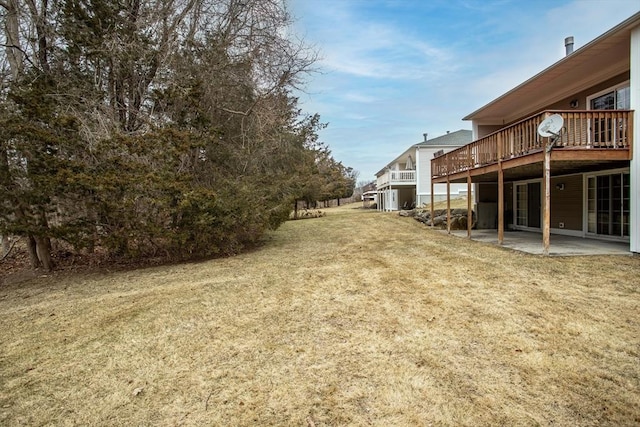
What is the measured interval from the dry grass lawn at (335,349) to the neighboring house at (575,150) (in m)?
2.63

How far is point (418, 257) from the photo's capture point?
782cm

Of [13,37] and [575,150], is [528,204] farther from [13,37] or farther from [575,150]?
[13,37]

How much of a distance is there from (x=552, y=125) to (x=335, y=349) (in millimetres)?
6599

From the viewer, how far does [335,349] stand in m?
3.36

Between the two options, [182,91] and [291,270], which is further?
[182,91]

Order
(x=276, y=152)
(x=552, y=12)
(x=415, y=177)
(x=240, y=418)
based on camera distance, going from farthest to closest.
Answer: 1. (x=415, y=177)
2. (x=552, y=12)
3. (x=276, y=152)
4. (x=240, y=418)

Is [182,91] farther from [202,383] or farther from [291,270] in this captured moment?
[202,383]

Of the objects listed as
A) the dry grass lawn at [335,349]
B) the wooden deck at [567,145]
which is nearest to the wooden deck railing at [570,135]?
the wooden deck at [567,145]

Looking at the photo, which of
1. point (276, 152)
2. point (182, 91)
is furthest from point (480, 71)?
point (182, 91)

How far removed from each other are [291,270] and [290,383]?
4.21 meters

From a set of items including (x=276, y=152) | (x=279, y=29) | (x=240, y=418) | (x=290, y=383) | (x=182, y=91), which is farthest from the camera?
(x=276, y=152)

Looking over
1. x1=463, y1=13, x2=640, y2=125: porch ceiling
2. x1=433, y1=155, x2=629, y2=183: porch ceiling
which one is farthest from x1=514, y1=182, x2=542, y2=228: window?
x1=463, y1=13, x2=640, y2=125: porch ceiling

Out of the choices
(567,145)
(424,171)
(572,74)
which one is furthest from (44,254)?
(424,171)

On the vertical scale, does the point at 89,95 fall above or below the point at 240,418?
above
